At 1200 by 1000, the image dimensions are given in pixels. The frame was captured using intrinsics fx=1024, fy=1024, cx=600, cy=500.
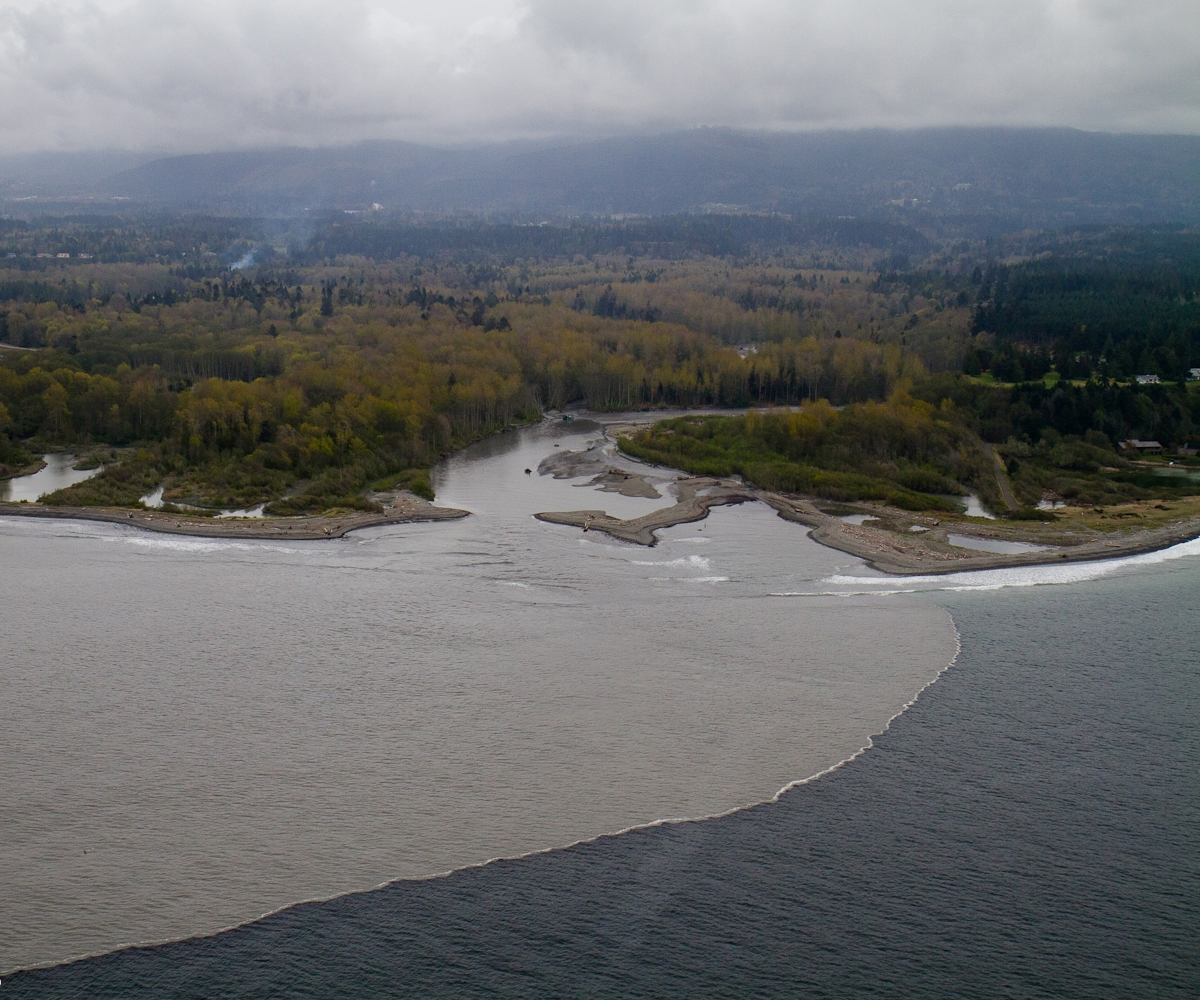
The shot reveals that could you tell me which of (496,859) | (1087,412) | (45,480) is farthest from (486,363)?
(496,859)

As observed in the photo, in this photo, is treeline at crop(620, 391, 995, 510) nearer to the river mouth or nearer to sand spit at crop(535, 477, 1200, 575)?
sand spit at crop(535, 477, 1200, 575)

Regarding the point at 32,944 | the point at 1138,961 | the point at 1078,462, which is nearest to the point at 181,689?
the point at 32,944

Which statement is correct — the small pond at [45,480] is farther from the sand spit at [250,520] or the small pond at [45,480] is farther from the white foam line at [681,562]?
the white foam line at [681,562]

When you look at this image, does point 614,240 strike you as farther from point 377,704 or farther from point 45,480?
point 377,704

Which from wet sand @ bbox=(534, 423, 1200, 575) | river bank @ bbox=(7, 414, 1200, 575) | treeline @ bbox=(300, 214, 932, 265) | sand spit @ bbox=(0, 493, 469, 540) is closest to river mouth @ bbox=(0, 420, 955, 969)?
sand spit @ bbox=(0, 493, 469, 540)

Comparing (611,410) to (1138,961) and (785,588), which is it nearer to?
(785,588)

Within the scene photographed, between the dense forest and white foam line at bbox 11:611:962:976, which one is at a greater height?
the dense forest
